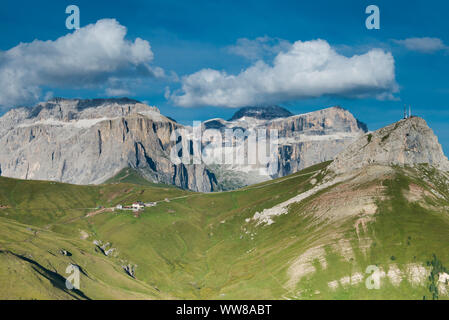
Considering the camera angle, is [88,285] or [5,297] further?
[88,285]

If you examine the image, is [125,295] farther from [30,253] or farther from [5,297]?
[5,297]
